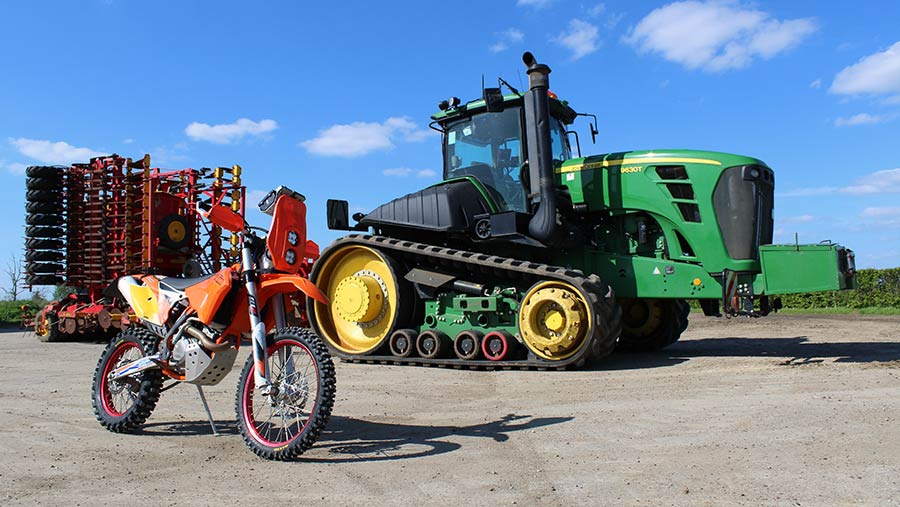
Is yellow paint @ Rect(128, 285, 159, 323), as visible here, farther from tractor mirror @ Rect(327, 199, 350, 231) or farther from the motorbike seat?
tractor mirror @ Rect(327, 199, 350, 231)

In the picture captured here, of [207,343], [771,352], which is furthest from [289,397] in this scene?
[771,352]

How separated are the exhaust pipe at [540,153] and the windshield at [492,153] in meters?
0.52

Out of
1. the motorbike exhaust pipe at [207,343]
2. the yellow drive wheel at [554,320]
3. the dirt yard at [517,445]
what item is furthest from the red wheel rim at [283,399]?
the yellow drive wheel at [554,320]

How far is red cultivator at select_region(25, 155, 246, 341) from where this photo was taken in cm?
1544

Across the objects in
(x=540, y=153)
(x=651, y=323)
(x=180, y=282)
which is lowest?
(x=651, y=323)

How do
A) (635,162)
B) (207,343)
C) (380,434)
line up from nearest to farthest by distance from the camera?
(207,343), (380,434), (635,162)

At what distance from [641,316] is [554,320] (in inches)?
122

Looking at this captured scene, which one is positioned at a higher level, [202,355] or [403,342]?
[202,355]

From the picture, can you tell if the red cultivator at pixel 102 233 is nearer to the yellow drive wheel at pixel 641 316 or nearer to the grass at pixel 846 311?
the yellow drive wheel at pixel 641 316

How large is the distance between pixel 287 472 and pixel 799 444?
3.13m

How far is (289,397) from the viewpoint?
4.45 m

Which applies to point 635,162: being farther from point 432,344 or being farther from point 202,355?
point 202,355

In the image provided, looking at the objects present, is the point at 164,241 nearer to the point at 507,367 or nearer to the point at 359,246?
the point at 359,246

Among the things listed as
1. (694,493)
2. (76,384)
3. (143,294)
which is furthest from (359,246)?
(694,493)
